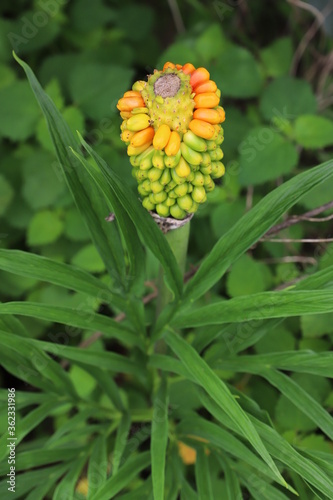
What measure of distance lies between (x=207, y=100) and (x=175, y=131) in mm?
57

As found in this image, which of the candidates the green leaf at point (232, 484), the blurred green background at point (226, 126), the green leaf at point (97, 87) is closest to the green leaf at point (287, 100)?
the blurred green background at point (226, 126)

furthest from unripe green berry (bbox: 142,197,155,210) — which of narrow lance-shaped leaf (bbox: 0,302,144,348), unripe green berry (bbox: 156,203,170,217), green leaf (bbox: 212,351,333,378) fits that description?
green leaf (bbox: 212,351,333,378)

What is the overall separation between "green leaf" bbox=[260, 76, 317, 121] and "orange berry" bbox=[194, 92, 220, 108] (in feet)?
2.92

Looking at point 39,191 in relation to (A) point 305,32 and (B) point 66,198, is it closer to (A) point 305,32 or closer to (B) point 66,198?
(B) point 66,198

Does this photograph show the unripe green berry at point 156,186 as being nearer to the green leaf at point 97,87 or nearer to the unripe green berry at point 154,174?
the unripe green berry at point 154,174

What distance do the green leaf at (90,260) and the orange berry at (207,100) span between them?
748mm

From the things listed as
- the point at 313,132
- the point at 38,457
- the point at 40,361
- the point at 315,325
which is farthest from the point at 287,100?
the point at 38,457

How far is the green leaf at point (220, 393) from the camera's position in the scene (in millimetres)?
823

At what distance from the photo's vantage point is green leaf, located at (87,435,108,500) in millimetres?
1008

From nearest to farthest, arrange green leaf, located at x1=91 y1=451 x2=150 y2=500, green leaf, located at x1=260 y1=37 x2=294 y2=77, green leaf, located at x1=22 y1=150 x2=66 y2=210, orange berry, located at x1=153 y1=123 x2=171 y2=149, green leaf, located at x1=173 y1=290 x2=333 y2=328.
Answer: orange berry, located at x1=153 y1=123 x2=171 y2=149, green leaf, located at x1=173 y1=290 x2=333 y2=328, green leaf, located at x1=91 y1=451 x2=150 y2=500, green leaf, located at x1=22 y1=150 x2=66 y2=210, green leaf, located at x1=260 y1=37 x2=294 y2=77

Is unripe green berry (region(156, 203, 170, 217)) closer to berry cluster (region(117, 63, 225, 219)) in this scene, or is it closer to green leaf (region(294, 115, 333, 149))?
berry cluster (region(117, 63, 225, 219))

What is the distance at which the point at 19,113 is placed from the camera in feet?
5.19

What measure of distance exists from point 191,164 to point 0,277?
3.22 ft

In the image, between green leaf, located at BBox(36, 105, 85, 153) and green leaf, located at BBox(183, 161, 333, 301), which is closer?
green leaf, located at BBox(183, 161, 333, 301)
